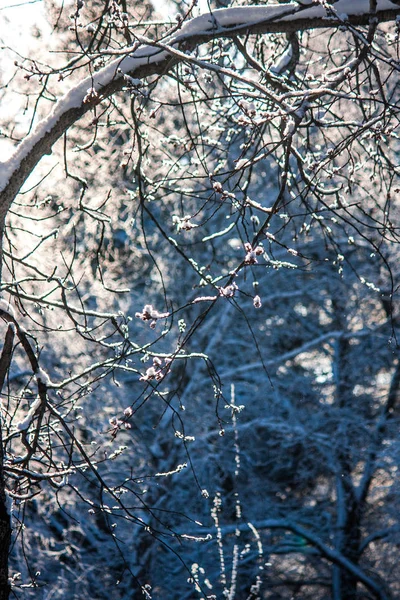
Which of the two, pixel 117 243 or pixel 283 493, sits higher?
pixel 117 243

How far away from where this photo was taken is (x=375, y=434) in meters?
11.5

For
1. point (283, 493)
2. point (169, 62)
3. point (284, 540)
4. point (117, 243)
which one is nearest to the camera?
point (169, 62)

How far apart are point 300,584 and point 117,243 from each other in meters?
7.04

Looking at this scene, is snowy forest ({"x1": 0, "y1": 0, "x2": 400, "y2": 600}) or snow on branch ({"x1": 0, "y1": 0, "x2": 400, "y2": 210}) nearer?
snow on branch ({"x1": 0, "y1": 0, "x2": 400, "y2": 210})

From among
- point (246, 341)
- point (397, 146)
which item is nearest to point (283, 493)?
point (246, 341)

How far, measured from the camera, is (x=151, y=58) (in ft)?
10.3

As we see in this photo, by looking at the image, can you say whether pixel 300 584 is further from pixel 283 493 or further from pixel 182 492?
pixel 182 492

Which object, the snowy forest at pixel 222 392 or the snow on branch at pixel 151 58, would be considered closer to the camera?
the snow on branch at pixel 151 58

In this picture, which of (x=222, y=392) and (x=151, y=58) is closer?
(x=151, y=58)

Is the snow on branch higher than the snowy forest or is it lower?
lower

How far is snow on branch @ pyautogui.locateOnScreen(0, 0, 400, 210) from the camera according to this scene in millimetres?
3008

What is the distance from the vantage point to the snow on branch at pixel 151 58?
3008 millimetres

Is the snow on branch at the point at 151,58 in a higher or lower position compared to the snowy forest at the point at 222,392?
lower

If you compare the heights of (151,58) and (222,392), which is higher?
(222,392)
